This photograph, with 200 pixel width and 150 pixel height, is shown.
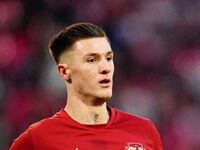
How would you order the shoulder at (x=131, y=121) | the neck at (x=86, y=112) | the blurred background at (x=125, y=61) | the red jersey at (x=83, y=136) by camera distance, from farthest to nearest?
the blurred background at (x=125, y=61)
the shoulder at (x=131, y=121)
the neck at (x=86, y=112)
the red jersey at (x=83, y=136)

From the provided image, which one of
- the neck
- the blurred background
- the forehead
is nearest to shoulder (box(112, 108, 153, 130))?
the neck

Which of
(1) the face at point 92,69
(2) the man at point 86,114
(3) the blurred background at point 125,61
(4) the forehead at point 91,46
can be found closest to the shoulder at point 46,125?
(2) the man at point 86,114

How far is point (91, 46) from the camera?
2.60 meters

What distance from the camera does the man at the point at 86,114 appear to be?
252 cm

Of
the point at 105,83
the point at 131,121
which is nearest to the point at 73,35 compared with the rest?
the point at 105,83

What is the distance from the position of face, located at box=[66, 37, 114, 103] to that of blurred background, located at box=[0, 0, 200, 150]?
3190 mm

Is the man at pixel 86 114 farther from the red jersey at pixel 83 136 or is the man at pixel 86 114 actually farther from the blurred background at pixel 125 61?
the blurred background at pixel 125 61

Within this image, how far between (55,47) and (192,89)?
3639 millimetres

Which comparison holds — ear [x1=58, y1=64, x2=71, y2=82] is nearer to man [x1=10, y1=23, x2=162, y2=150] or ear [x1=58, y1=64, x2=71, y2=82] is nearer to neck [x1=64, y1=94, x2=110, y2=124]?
man [x1=10, y1=23, x2=162, y2=150]

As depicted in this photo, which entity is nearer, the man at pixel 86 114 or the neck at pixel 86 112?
the man at pixel 86 114

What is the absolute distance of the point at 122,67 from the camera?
6.00 m

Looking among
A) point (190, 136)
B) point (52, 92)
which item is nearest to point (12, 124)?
point (52, 92)

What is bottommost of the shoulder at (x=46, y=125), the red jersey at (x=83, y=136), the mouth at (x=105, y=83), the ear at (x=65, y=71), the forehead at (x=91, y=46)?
the red jersey at (x=83, y=136)

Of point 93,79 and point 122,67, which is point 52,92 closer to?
point 122,67
